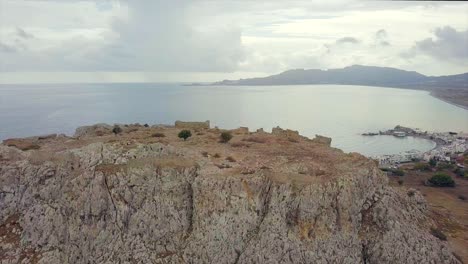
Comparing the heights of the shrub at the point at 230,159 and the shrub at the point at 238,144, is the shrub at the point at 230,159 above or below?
below

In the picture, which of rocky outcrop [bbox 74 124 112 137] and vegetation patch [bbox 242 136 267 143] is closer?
vegetation patch [bbox 242 136 267 143]

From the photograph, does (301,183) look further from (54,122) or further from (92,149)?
(54,122)

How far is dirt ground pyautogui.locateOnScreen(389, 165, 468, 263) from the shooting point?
108ft

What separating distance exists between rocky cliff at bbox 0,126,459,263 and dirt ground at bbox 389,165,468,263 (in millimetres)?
3740

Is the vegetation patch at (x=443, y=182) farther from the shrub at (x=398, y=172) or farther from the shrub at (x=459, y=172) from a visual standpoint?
the shrub at (x=459, y=172)

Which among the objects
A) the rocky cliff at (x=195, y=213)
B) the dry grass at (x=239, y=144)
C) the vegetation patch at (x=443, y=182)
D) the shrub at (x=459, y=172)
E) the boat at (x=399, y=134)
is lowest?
the boat at (x=399, y=134)

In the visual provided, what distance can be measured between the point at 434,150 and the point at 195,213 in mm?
109111

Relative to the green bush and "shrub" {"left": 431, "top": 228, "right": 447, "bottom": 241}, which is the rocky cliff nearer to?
"shrub" {"left": 431, "top": 228, "right": 447, "bottom": 241}

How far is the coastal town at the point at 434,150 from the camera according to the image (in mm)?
100312

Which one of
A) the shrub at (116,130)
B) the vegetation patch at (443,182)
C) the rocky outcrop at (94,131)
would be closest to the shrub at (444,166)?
the vegetation patch at (443,182)

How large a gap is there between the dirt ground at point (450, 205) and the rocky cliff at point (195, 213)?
12.3 ft

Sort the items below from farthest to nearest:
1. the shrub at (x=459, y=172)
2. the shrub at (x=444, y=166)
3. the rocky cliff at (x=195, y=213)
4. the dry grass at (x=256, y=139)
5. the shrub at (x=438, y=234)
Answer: the shrub at (x=444, y=166)
the shrub at (x=459, y=172)
the dry grass at (x=256, y=139)
the shrub at (x=438, y=234)
the rocky cliff at (x=195, y=213)

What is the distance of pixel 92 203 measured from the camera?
93.5 feet

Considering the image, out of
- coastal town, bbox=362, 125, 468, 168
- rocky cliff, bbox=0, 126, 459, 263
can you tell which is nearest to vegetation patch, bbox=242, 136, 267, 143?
rocky cliff, bbox=0, 126, 459, 263
